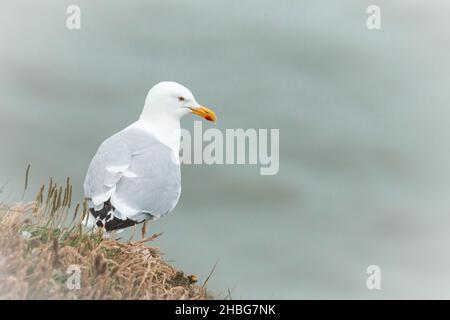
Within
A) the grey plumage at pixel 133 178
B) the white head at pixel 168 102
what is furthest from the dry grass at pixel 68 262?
the white head at pixel 168 102

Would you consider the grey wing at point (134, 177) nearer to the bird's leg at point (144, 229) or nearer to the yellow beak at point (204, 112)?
the bird's leg at point (144, 229)

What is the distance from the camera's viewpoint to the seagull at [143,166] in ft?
22.7

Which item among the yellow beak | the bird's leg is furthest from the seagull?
the bird's leg

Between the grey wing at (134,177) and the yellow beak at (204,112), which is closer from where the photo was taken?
the grey wing at (134,177)

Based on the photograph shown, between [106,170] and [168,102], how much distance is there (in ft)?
5.06

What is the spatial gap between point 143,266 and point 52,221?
979mm

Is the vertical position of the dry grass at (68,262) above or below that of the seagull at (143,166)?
below

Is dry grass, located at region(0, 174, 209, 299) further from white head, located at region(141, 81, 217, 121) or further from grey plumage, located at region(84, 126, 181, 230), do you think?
white head, located at region(141, 81, 217, 121)

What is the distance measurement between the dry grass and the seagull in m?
0.44

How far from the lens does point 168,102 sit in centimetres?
829

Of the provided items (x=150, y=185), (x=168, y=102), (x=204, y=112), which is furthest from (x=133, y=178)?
(x=204, y=112)

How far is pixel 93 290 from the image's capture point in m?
5.39

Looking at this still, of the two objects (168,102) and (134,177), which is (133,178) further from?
(168,102)
